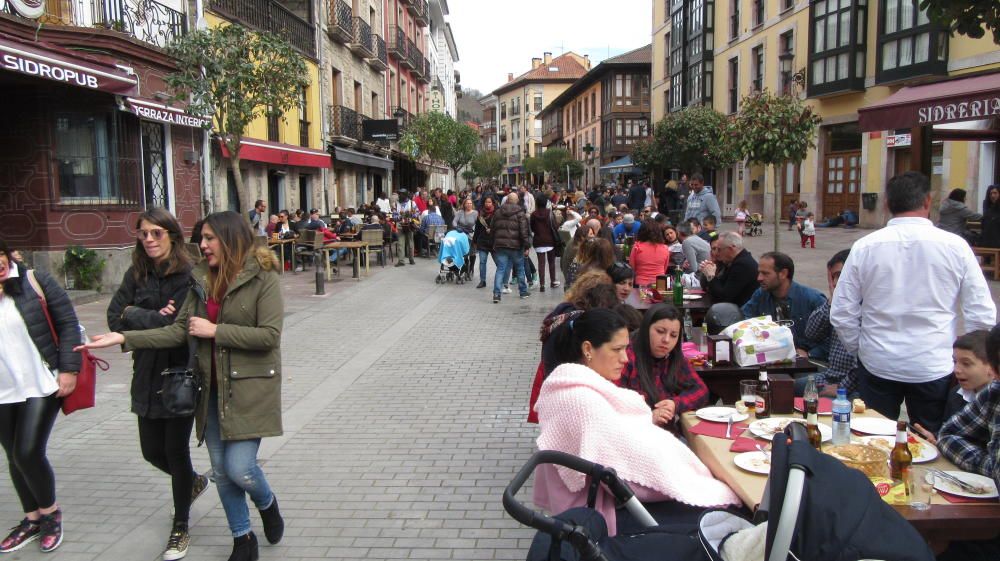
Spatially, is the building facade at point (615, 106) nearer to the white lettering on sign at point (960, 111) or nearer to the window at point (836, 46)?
the window at point (836, 46)

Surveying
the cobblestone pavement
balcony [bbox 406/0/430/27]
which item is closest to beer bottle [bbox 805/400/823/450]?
the cobblestone pavement

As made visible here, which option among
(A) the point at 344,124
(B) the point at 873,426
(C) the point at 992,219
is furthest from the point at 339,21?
(B) the point at 873,426

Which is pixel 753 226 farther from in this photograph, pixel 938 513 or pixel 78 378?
pixel 78 378

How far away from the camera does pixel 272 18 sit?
2019 centimetres

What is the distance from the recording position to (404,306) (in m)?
12.2

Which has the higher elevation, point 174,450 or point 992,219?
point 992,219

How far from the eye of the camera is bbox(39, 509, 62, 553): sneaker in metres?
3.90

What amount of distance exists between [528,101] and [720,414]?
3434 inches

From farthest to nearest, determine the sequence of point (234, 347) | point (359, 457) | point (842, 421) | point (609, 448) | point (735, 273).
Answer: point (735, 273) < point (359, 457) < point (234, 347) < point (842, 421) < point (609, 448)

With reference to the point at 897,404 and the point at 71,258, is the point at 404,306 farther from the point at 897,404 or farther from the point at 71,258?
the point at 897,404

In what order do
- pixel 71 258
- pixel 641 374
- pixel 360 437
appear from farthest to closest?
pixel 71 258 < pixel 360 437 < pixel 641 374

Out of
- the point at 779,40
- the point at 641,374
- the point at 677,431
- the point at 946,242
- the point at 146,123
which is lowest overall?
the point at 677,431

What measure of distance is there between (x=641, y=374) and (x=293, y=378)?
446 centimetres

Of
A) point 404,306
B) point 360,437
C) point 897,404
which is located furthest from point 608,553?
point 404,306
